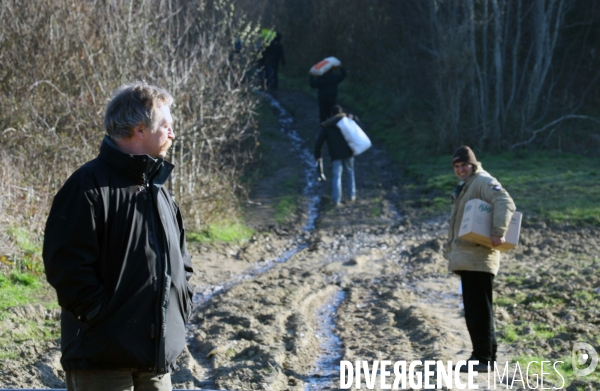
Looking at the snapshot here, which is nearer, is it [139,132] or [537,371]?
[139,132]

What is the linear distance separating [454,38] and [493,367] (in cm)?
1537

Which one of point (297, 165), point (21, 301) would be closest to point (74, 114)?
point (21, 301)

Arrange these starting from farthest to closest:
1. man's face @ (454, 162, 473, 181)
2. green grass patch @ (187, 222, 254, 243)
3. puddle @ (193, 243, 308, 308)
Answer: green grass patch @ (187, 222, 254, 243)
puddle @ (193, 243, 308, 308)
man's face @ (454, 162, 473, 181)

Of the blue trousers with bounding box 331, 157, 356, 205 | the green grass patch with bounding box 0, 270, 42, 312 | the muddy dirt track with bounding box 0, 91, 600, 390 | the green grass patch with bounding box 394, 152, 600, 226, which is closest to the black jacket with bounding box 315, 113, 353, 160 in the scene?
the blue trousers with bounding box 331, 157, 356, 205

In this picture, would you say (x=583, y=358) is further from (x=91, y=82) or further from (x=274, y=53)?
(x=274, y=53)

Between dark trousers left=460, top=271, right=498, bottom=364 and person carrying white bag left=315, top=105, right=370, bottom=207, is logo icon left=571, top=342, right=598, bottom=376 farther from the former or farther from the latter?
person carrying white bag left=315, top=105, right=370, bottom=207

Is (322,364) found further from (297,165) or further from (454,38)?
(454,38)

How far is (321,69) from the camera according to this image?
21.3 meters

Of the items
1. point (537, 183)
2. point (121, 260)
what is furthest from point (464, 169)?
point (537, 183)

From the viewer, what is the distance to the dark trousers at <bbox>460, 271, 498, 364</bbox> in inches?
245

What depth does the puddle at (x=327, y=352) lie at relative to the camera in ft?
20.6

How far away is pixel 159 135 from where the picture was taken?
10.8 feet

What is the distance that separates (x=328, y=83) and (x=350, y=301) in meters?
12.8

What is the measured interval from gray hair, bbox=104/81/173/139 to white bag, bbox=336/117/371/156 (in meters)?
12.1
